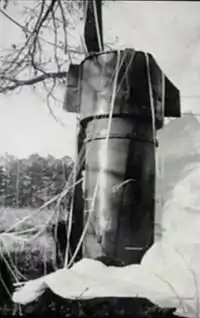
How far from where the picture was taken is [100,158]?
1325 millimetres

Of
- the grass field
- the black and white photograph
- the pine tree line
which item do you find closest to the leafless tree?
the black and white photograph

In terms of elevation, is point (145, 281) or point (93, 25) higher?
point (93, 25)

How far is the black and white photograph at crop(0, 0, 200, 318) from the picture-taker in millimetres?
1301

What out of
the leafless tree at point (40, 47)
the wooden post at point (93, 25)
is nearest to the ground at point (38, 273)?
the leafless tree at point (40, 47)

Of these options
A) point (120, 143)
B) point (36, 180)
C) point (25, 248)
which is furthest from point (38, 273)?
point (120, 143)

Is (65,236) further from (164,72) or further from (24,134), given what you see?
(164,72)

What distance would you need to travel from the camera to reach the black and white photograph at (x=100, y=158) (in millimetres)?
1301

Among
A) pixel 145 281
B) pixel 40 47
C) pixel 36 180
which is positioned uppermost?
pixel 40 47

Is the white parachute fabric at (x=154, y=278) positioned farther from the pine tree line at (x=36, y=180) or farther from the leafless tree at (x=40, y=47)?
the leafless tree at (x=40, y=47)

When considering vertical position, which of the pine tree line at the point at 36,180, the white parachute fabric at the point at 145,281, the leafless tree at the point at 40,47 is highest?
the leafless tree at the point at 40,47

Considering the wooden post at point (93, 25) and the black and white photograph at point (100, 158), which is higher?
the wooden post at point (93, 25)

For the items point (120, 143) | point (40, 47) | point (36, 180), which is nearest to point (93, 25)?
point (40, 47)

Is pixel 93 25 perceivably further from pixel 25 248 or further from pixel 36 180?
pixel 25 248

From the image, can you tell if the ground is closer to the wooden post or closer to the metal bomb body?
the metal bomb body
